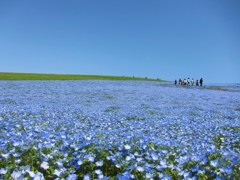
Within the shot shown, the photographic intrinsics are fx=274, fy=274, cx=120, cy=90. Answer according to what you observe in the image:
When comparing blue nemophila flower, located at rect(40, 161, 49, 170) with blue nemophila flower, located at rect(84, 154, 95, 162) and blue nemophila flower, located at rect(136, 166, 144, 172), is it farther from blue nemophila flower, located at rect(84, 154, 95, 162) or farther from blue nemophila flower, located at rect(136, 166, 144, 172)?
blue nemophila flower, located at rect(136, 166, 144, 172)

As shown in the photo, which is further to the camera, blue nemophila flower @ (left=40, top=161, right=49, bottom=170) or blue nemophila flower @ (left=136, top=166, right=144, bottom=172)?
blue nemophila flower @ (left=40, top=161, right=49, bottom=170)

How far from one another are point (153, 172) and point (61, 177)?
1.28 m

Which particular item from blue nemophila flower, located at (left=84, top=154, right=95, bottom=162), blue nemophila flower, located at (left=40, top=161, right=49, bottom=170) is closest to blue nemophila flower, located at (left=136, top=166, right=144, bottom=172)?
blue nemophila flower, located at (left=84, top=154, right=95, bottom=162)

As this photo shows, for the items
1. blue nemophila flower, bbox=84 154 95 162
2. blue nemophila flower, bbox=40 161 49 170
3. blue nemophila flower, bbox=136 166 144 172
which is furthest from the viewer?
blue nemophila flower, bbox=84 154 95 162

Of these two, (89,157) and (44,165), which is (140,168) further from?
(44,165)

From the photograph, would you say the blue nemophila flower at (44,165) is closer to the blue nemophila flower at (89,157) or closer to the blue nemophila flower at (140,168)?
the blue nemophila flower at (89,157)

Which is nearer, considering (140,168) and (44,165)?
(140,168)

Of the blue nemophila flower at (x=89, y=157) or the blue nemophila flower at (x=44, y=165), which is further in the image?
the blue nemophila flower at (x=89, y=157)

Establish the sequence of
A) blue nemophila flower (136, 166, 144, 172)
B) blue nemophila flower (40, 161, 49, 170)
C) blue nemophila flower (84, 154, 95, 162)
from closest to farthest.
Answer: blue nemophila flower (136, 166, 144, 172)
blue nemophila flower (40, 161, 49, 170)
blue nemophila flower (84, 154, 95, 162)

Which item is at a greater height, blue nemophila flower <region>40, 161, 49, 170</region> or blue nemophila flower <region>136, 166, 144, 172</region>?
blue nemophila flower <region>136, 166, 144, 172</region>

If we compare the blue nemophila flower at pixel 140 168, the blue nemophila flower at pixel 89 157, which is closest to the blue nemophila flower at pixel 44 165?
the blue nemophila flower at pixel 89 157

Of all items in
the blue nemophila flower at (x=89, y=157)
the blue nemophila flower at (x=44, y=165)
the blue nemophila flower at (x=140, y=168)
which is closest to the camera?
the blue nemophila flower at (x=140, y=168)

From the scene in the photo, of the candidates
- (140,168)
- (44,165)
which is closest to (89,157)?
(44,165)

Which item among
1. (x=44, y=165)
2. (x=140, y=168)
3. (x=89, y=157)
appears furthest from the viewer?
(x=89, y=157)
